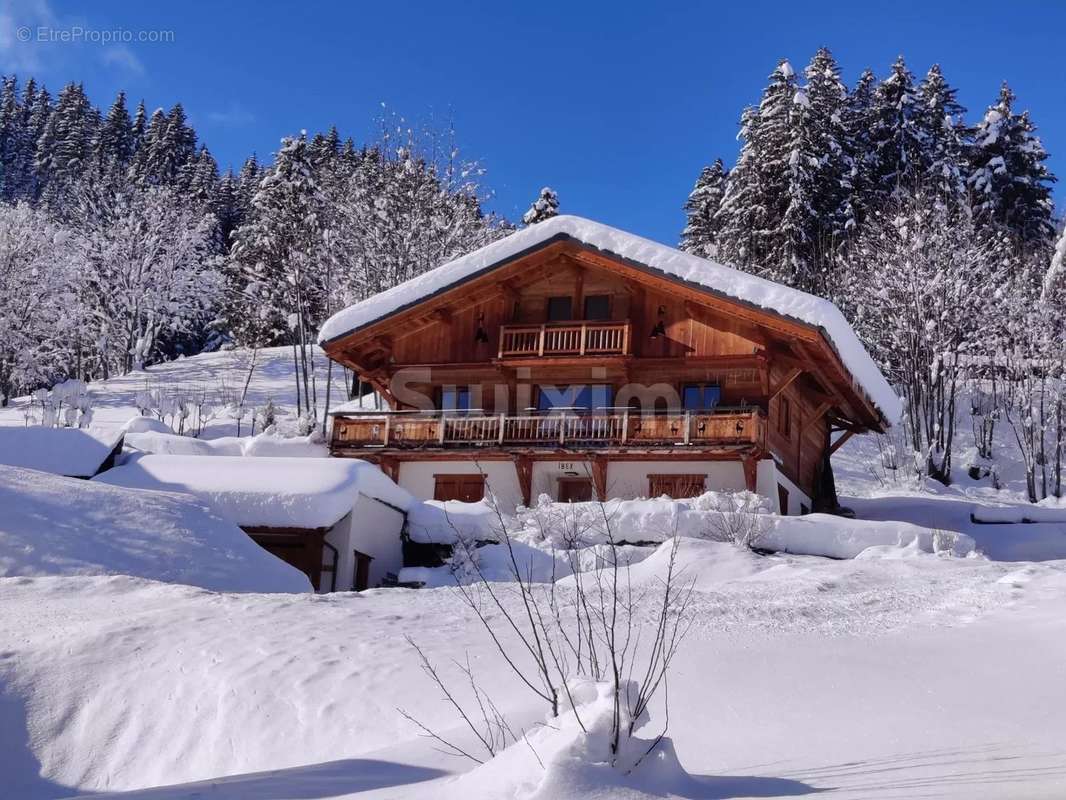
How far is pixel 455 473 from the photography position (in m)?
26.0

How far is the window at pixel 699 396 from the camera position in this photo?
84.3ft

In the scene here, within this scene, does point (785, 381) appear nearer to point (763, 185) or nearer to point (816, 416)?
point (816, 416)

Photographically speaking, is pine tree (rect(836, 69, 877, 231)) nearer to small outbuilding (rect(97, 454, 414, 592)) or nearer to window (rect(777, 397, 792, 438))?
window (rect(777, 397, 792, 438))

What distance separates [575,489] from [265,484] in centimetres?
983

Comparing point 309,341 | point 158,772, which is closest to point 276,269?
point 309,341

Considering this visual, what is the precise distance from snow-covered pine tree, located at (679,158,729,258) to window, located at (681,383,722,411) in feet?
83.0

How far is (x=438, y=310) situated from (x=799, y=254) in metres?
21.3

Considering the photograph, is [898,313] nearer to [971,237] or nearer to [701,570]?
[971,237]

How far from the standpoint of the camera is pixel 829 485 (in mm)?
29328

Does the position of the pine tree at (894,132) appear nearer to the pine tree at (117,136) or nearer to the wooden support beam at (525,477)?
the wooden support beam at (525,477)

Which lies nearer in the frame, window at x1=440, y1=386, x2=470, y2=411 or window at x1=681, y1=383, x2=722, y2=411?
window at x1=681, y1=383, x2=722, y2=411

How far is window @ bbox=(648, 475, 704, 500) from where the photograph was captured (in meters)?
24.1

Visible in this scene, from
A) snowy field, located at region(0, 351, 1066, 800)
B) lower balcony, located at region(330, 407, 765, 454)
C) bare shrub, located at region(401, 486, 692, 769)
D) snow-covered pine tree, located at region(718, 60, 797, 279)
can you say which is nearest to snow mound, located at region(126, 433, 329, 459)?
lower balcony, located at region(330, 407, 765, 454)

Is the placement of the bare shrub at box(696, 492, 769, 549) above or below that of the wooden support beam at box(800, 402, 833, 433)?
below
